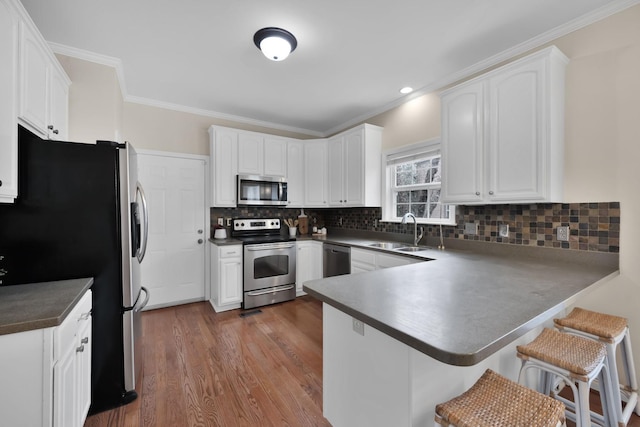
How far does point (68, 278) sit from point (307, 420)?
5.52ft

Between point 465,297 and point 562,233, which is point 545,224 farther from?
point 465,297

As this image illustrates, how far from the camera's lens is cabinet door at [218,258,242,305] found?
3.36 meters

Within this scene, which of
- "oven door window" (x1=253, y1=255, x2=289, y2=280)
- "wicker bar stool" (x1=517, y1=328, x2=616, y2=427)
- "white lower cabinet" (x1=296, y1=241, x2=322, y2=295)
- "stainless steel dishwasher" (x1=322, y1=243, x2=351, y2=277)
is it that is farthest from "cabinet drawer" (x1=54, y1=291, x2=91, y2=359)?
"white lower cabinet" (x1=296, y1=241, x2=322, y2=295)

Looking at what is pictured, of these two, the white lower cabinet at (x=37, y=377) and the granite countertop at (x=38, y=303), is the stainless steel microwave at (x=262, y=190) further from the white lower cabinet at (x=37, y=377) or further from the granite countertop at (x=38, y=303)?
the white lower cabinet at (x=37, y=377)

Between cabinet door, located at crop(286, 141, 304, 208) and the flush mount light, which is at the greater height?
the flush mount light

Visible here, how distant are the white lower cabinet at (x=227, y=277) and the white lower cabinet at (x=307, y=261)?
83 cm

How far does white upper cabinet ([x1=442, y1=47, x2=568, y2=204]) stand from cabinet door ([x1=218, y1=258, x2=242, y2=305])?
8.53ft

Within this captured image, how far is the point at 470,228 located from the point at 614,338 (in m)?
1.34

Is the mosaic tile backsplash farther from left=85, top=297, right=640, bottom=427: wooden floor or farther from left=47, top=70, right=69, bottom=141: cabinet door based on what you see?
left=47, top=70, right=69, bottom=141: cabinet door

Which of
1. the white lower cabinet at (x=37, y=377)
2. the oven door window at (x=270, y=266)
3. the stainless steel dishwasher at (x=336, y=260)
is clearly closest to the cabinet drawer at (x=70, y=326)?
the white lower cabinet at (x=37, y=377)

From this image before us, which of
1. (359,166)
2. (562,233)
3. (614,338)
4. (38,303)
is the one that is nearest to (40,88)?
(38,303)

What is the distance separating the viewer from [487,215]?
2535mm

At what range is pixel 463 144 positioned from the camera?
2.36 meters

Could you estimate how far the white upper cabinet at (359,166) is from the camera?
362 cm
